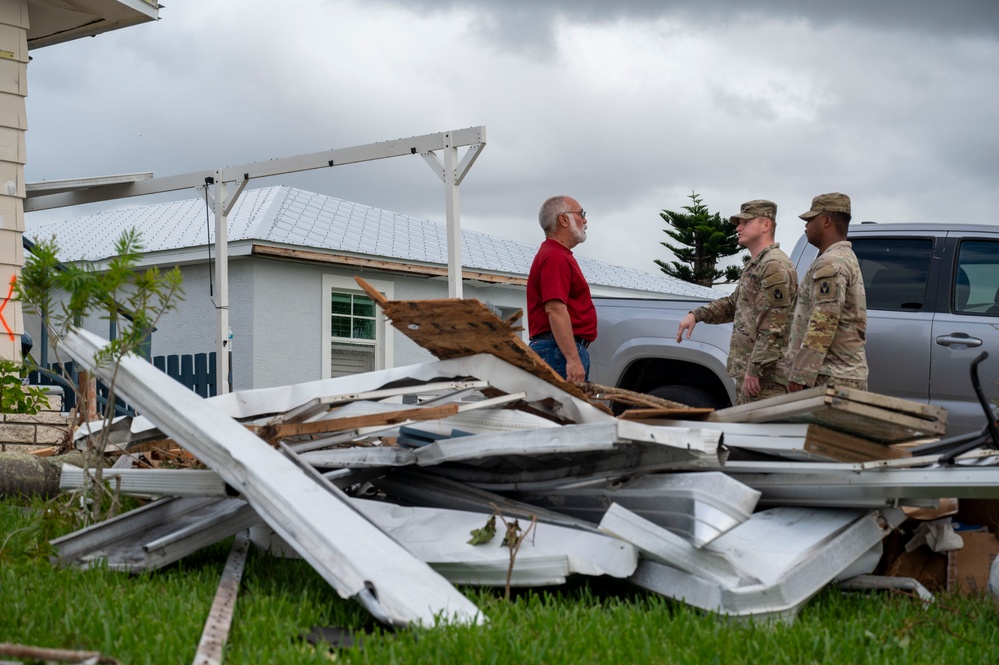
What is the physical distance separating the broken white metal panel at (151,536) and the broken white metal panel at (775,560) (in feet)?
5.51

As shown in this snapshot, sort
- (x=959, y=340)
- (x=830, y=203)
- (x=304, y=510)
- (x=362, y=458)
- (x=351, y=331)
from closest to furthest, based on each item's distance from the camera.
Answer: (x=304, y=510) → (x=362, y=458) → (x=830, y=203) → (x=959, y=340) → (x=351, y=331)

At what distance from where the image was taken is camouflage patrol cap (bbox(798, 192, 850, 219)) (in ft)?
17.8

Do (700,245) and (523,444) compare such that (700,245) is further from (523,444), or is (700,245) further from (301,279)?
(523,444)

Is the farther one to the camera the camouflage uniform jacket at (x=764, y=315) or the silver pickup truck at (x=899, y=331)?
the silver pickup truck at (x=899, y=331)

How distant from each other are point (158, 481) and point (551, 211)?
3.13 meters

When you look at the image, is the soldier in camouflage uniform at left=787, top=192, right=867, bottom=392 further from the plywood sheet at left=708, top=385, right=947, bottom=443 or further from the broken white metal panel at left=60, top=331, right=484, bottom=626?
the broken white metal panel at left=60, top=331, right=484, bottom=626

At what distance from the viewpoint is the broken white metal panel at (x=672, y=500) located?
3488 mm

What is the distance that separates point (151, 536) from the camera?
4180 millimetres

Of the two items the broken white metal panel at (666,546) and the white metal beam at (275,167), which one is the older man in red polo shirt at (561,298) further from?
the white metal beam at (275,167)

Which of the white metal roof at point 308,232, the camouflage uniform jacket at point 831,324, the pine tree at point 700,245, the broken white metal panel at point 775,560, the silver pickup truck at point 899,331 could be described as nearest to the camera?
the broken white metal panel at point 775,560

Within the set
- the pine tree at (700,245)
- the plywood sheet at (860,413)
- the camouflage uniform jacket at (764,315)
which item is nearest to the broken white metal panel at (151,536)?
the plywood sheet at (860,413)

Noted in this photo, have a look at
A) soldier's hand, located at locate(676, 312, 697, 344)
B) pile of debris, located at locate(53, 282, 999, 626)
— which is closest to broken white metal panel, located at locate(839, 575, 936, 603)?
pile of debris, located at locate(53, 282, 999, 626)

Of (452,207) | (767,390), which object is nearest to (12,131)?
(452,207)

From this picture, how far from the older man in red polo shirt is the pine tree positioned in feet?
122
